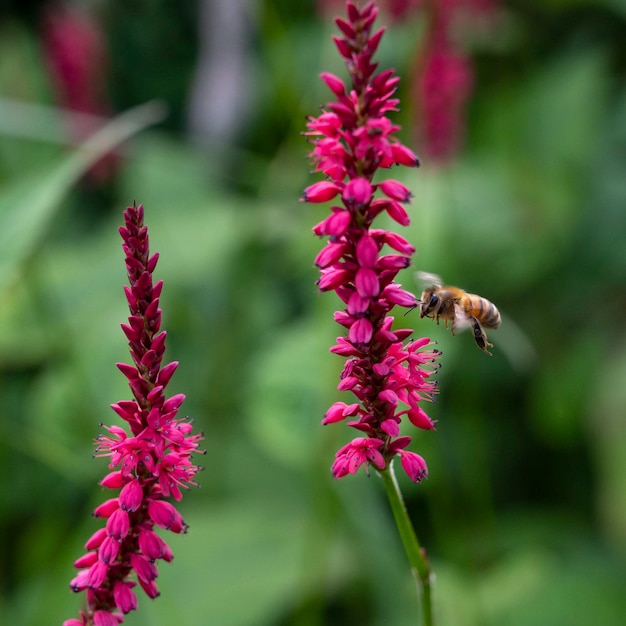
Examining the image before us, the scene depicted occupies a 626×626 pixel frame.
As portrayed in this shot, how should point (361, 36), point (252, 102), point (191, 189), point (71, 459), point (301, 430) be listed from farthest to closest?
point (252, 102), point (191, 189), point (301, 430), point (71, 459), point (361, 36)

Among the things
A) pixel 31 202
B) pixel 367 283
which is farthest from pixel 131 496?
pixel 31 202

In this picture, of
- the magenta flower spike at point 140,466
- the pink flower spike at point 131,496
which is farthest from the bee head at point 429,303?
the pink flower spike at point 131,496

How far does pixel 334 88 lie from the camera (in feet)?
4.96

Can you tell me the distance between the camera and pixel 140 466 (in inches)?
59.1

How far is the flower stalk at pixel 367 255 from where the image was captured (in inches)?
56.5

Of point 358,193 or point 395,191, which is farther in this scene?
point 395,191

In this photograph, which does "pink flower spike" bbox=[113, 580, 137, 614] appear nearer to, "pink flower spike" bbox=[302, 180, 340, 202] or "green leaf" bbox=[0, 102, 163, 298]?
"pink flower spike" bbox=[302, 180, 340, 202]

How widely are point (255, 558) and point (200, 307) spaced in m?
2.07

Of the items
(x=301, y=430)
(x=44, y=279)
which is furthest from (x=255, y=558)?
(x=44, y=279)

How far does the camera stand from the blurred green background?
390 cm

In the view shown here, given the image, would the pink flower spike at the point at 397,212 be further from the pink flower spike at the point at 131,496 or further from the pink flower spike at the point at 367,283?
the pink flower spike at the point at 131,496

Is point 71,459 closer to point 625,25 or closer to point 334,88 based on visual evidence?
point 334,88

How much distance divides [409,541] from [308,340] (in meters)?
2.39

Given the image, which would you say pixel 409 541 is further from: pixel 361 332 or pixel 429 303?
pixel 429 303
